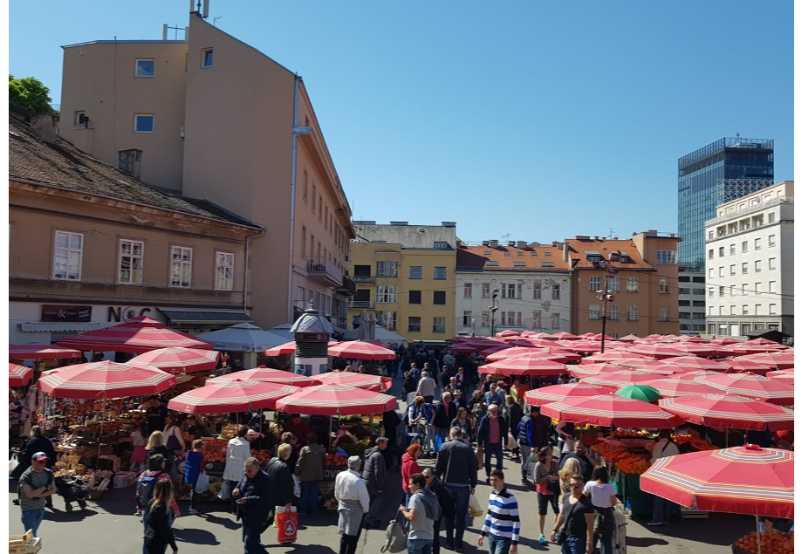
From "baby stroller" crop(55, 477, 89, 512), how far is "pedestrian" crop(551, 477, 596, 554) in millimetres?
7995

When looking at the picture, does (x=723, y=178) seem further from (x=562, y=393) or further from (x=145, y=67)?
(x=562, y=393)

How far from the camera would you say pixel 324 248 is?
4478cm

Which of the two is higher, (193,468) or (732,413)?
(732,413)

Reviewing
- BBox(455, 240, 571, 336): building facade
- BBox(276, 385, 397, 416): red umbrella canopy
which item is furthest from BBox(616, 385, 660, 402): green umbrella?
BBox(455, 240, 571, 336): building facade

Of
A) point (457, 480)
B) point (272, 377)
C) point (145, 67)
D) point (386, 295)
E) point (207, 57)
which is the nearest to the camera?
point (457, 480)

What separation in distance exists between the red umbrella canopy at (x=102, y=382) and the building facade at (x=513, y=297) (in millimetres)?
57674

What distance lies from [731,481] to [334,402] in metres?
7.14

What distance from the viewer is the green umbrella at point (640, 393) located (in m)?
13.7

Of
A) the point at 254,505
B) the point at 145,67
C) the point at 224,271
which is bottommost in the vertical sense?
the point at 254,505

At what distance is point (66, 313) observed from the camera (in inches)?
952

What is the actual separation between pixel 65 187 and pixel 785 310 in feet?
249

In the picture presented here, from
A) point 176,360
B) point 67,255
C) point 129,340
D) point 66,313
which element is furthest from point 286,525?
point 67,255

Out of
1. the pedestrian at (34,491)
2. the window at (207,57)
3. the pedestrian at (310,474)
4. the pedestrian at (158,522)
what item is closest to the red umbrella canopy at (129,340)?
the pedestrian at (310,474)

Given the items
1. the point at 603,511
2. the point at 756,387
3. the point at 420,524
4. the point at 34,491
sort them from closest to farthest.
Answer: the point at 420,524
the point at 603,511
the point at 34,491
the point at 756,387
